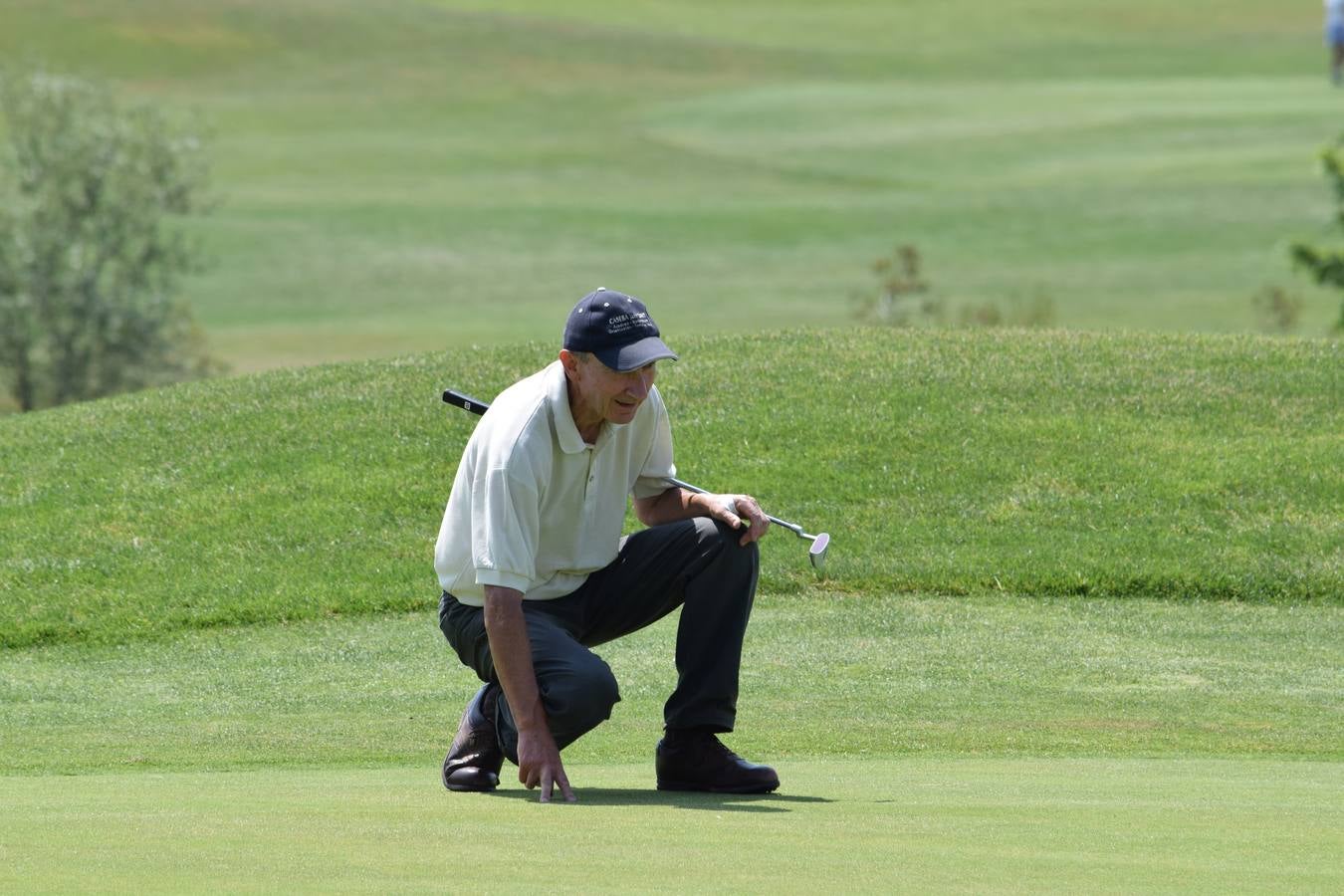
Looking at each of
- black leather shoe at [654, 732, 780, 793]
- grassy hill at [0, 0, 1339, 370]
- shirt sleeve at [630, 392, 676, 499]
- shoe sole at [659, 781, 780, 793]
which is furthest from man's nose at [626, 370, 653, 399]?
grassy hill at [0, 0, 1339, 370]

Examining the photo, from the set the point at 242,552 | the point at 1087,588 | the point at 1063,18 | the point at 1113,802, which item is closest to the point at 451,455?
the point at 242,552

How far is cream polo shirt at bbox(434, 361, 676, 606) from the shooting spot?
6.07m

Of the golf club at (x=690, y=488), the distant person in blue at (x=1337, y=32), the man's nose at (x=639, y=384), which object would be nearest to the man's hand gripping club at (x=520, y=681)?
the man's nose at (x=639, y=384)

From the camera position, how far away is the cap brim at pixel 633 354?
19.8ft

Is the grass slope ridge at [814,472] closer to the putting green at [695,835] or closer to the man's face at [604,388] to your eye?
the putting green at [695,835]

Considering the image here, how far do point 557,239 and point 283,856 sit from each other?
179 ft

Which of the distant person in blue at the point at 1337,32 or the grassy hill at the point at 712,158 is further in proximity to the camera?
the distant person in blue at the point at 1337,32

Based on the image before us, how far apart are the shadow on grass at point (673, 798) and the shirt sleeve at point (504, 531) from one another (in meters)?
0.66

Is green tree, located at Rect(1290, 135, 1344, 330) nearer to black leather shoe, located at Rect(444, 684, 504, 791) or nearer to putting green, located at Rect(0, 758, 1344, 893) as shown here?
putting green, located at Rect(0, 758, 1344, 893)

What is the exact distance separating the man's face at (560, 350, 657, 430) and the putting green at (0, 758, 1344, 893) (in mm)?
1176

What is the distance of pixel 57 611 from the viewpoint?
43.5ft

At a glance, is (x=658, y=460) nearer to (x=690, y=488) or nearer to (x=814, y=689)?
(x=690, y=488)

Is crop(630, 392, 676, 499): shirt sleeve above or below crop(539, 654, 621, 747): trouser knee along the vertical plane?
above

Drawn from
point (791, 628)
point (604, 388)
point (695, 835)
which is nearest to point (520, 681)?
point (604, 388)
